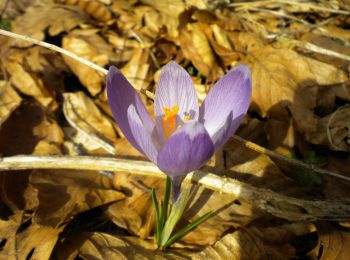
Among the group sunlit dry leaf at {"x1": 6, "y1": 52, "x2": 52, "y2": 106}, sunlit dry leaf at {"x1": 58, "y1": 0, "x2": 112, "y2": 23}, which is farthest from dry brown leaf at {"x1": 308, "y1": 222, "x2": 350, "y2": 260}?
sunlit dry leaf at {"x1": 58, "y1": 0, "x2": 112, "y2": 23}

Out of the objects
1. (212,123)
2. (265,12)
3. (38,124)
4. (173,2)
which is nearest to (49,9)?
(173,2)

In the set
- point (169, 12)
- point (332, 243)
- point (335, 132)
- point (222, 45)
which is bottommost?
point (332, 243)

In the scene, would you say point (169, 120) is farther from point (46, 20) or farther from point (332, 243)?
point (46, 20)

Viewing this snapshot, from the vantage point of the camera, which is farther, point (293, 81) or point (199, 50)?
point (199, 50)

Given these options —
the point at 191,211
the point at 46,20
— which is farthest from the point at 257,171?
the point at 46,20

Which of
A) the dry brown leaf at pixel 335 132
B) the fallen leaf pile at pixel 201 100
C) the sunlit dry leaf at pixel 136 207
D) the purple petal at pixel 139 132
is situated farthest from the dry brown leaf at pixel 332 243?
the purple petal at pixel 139 132

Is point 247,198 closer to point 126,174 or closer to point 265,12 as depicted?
point 126,174
